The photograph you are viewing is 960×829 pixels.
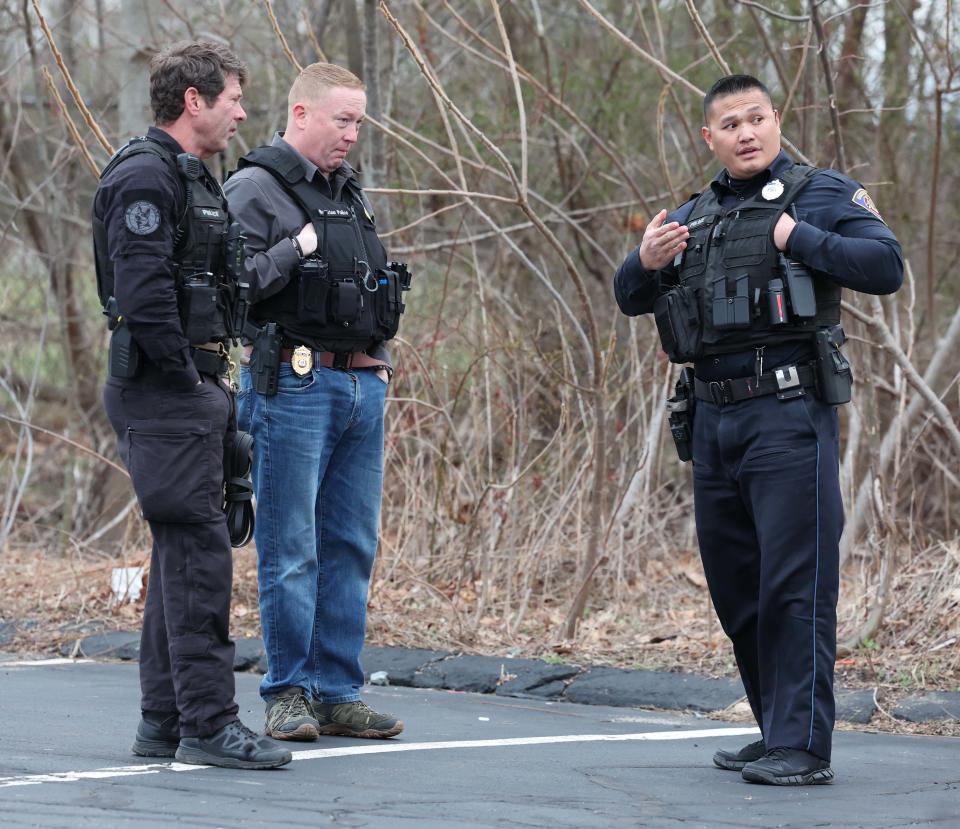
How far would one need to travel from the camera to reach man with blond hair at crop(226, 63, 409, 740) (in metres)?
A: 5.10

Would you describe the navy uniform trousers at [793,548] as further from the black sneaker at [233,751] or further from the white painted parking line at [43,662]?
the white painted parking line at [43,662]

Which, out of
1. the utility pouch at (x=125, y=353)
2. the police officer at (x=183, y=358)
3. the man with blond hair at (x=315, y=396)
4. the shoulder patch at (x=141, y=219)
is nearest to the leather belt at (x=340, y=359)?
the man with blond hair at (x=315, y=396)

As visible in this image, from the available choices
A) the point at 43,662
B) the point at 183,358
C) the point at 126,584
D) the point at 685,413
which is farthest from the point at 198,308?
the point at 126,584

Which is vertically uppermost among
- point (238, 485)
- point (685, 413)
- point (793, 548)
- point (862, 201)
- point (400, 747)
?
point (862, 201)

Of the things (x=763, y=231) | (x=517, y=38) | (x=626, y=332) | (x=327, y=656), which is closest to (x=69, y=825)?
(x=327, y=656)

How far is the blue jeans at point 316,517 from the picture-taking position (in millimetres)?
5145

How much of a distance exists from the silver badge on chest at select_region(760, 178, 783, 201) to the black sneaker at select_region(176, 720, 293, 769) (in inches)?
91.5

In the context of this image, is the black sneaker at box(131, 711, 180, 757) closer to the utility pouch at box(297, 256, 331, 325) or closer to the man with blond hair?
the man with blond hair

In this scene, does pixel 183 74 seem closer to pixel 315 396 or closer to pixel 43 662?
pixel 315 396

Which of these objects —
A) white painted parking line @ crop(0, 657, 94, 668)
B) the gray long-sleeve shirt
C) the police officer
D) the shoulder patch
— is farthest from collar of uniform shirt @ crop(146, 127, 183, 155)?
white painted parking line @ crop(0, 657, 94, 668)

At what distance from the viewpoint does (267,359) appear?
16.6 feet

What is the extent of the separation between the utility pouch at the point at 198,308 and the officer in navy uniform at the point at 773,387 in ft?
4.67

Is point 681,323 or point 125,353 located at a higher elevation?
point 681,323

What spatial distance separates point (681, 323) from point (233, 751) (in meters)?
1.96
